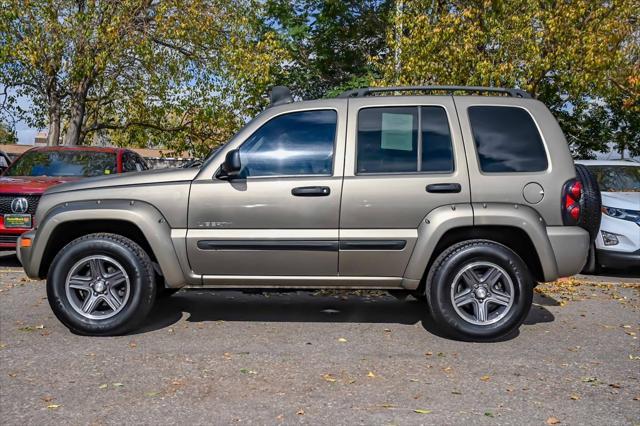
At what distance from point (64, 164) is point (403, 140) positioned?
6.51 m

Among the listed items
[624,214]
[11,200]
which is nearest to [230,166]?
[11,200]

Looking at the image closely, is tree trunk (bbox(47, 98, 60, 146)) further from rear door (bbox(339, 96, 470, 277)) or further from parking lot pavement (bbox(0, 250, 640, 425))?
rear door (bbox(339, 96, 470, 277))

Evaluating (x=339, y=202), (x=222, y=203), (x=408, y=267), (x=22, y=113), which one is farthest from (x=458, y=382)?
(x=22, y=113)

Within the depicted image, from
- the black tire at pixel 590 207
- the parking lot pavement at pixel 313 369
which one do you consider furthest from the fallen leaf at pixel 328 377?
the black tire at pixel 590 207

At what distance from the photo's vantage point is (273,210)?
5.61 m

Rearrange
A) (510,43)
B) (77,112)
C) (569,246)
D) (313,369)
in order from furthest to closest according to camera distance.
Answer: (77,112) → (510,43) → (569,246) → (313,369)

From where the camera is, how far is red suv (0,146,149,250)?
9.18m

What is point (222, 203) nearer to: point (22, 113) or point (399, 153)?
point (399, 153)

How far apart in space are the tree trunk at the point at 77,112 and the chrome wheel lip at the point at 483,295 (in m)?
14.8

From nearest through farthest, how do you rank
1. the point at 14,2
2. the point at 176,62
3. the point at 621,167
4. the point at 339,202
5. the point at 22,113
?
1. the point at 339,202
2. the point at 621,167
3. the point at 14,2
4. the point at 176,62
5. the point at 22,113

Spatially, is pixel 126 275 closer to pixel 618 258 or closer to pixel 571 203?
pixel 571 203

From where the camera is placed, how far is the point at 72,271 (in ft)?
18.8

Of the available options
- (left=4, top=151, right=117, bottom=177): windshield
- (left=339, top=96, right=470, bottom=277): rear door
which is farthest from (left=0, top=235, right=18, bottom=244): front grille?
(left=339, top=96, right=470, bottom=277): rear door

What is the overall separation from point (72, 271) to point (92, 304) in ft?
1.03
